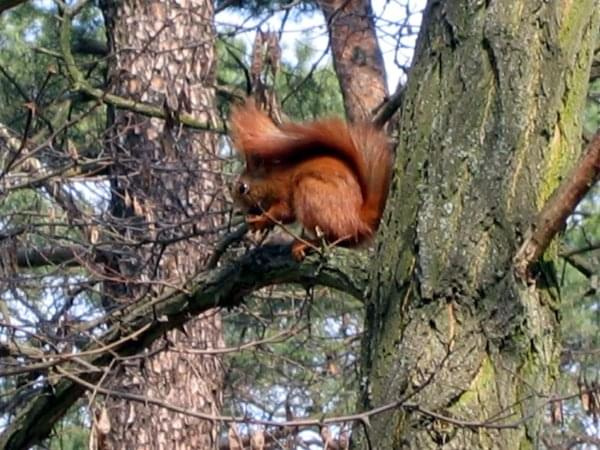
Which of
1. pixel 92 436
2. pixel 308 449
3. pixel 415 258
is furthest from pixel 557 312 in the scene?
pixel 308 449

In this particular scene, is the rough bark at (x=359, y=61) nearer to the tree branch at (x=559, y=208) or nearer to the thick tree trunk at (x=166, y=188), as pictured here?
the thick tree trunk at (x=166, y=188)

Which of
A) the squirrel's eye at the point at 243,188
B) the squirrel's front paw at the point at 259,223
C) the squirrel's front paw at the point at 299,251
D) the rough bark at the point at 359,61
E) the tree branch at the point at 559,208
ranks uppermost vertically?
the rough bark at the point at 359,61

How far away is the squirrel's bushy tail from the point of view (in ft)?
12.1

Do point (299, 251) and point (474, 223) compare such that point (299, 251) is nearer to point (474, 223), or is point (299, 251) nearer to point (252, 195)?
point (474, 223)

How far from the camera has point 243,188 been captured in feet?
12.7

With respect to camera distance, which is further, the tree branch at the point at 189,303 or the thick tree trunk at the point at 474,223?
the tree branch at the point at 189,303

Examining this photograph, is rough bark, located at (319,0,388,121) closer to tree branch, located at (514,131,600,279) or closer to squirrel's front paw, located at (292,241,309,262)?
squirrel's front paw, located at (292,241,309,262)

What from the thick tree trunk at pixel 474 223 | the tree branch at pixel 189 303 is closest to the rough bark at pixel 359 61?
the tree branch at pixel 189 303

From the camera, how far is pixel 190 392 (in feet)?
20.4

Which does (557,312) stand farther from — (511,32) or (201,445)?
(201,445)

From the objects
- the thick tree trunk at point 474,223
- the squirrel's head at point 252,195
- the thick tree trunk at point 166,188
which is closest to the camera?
the thick tree trunk at point 474,223

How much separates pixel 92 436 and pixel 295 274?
0.64m

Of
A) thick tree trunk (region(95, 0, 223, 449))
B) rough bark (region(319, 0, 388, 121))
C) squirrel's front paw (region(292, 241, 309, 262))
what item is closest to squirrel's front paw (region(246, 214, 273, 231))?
squirrel's front paw (region(292, 241, 309, 262))

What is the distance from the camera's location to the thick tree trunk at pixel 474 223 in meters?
2.78
